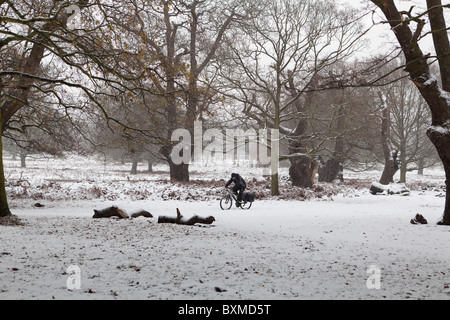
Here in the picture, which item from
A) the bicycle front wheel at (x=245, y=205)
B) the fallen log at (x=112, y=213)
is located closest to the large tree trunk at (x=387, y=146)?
the bicycle front wheel at (x=245, y=205)

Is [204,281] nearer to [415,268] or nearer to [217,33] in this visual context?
[415,268]

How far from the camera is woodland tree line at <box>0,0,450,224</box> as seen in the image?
10.5m

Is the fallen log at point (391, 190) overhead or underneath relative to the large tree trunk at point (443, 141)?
underneath

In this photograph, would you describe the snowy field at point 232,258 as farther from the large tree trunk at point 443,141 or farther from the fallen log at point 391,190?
the fallen log at point 391,190

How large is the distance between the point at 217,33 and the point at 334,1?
7120mm

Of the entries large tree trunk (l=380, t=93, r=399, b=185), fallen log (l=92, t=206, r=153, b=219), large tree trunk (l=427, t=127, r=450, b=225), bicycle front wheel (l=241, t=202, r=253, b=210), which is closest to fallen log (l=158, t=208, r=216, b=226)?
fallen log (l=92, t=206, r=153, b=219)

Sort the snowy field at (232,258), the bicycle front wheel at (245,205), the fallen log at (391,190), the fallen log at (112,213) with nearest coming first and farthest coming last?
1. the snowy field at (232,258)
2. the fallen log at (112,213)
3. the bicycle front wheel at (245,205)
4. the fallen log at (391,190)

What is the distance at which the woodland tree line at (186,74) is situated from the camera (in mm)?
10508

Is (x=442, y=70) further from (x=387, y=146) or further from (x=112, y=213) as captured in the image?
(x=387, y=146)

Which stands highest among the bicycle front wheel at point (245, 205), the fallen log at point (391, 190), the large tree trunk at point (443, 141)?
the large tree trunk at point (443, 141)

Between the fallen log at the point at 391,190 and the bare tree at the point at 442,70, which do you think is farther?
the fallen log at the point at 391,190

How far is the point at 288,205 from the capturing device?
56.0 ft

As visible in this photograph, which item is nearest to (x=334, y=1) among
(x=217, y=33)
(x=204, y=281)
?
(x=217, y=33)

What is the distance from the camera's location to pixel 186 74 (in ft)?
35.0
